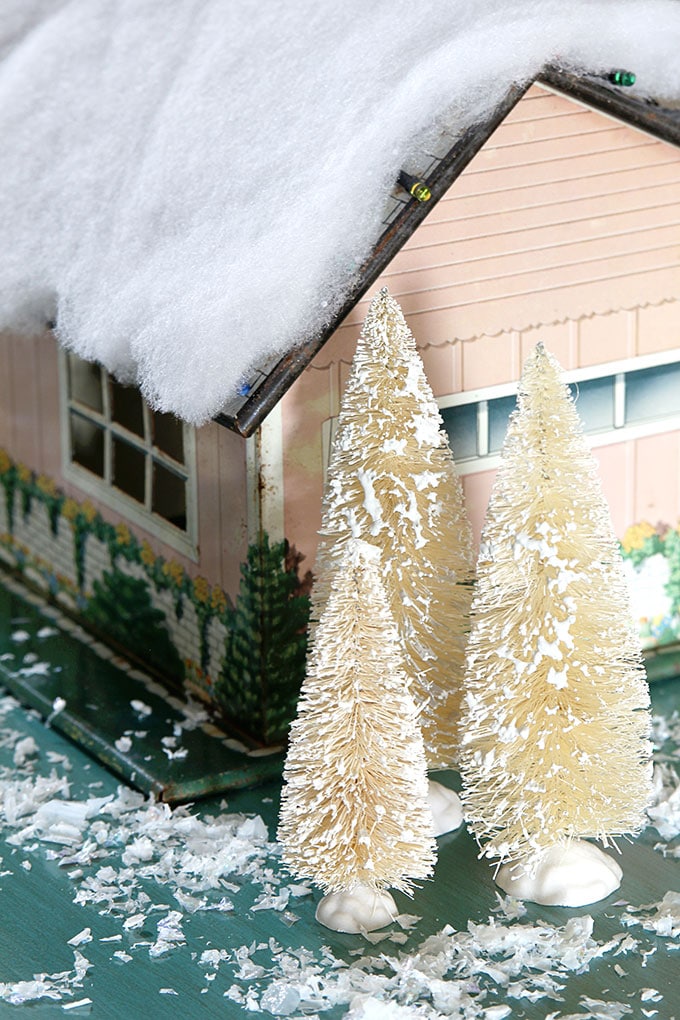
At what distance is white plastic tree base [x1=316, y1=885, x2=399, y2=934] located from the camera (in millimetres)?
1658

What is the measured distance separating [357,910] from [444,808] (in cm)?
24

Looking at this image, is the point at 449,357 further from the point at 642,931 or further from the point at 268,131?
the point at 642,931

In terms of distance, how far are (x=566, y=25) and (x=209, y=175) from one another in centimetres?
45

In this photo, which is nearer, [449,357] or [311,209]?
[311,209]

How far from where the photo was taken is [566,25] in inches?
73.0

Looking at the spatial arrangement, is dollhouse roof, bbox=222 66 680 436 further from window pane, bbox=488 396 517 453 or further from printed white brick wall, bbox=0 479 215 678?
printed white brick wall, bbox=0 479 215 678

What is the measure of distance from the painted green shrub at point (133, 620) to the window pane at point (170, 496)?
0.13m

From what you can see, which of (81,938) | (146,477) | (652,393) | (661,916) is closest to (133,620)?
(146,477)

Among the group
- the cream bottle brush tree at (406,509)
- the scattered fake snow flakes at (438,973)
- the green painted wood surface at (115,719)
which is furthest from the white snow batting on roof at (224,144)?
the scattered fake snow flakes at (438,973)

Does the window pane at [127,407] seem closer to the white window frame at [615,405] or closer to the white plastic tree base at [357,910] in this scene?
the white window frame at [615,405]

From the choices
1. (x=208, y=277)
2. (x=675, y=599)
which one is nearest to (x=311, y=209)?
(x=208, y=277)

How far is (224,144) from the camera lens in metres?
1.95

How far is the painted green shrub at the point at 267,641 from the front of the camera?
1953 millimetres

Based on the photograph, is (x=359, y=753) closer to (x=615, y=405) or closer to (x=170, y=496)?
(x=170, y=496)
